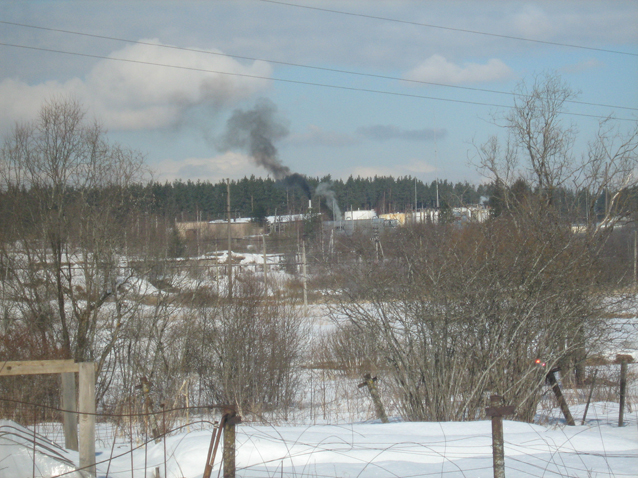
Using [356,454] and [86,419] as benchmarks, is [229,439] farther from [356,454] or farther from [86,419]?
[86,419]

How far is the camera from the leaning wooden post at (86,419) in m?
4.77

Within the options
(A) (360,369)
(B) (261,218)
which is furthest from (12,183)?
(B) (261,218)

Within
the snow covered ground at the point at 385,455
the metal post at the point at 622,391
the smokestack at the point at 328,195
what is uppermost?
the smokestack at the point at 328,195

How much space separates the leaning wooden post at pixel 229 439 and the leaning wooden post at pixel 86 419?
1.82m

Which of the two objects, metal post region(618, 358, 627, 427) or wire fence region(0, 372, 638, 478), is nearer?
wire fence region(0, 372, 638, 478)

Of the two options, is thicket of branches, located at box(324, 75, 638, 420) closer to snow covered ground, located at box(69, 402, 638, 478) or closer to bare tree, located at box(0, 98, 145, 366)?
snow covered ground, located at box(69, 402, 638, 478)

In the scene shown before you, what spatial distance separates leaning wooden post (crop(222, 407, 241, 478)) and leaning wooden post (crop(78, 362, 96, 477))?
1.82 metres

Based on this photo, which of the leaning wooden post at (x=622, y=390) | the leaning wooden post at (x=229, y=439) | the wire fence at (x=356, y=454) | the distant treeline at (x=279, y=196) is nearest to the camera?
the leaning wooden post at (x=229, y=439)

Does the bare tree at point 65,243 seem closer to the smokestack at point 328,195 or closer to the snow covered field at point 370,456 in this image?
the snow covered field at point 370,456

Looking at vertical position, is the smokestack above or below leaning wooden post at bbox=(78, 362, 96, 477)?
above

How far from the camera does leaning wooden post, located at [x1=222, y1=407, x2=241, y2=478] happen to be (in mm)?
3488

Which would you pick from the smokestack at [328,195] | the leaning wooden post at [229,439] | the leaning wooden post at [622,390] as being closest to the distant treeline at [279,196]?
the smokestack at [328,195]

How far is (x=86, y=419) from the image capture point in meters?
4.77

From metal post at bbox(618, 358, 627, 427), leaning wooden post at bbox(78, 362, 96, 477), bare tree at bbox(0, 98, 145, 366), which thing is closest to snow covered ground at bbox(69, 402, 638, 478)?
leaning wooden post at bbox(78, 362, 96, 477)
